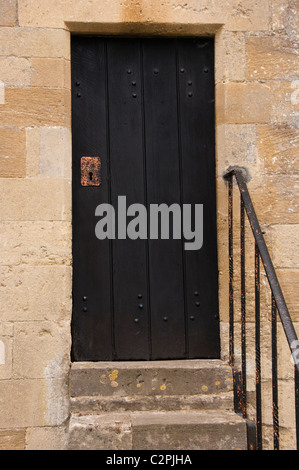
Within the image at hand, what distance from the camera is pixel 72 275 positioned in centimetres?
299

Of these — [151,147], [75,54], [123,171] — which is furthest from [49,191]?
[75,54]

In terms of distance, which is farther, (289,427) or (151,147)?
(151,147)

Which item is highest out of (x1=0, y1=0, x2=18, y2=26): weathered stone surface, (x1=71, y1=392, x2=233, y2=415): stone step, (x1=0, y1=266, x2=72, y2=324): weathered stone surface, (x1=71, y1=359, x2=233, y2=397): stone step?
(x1=0, y1=0, x2=18, y2=26): weathered stone surface

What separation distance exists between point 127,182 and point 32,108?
69 centimetres

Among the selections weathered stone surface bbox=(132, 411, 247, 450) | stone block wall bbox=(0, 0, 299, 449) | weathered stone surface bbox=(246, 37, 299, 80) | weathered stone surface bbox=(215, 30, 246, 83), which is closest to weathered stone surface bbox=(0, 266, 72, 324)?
stone block wall bbox=(0, 0, 299, 449)

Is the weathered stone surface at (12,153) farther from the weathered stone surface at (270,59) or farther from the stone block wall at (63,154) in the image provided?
the weathered stone surface at (270,59)

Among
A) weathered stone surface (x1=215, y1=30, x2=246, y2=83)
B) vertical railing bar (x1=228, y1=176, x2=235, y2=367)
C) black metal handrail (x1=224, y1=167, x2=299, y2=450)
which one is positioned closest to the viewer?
black metal handrail (x1=224, y1=167, x2=299, y2=450)

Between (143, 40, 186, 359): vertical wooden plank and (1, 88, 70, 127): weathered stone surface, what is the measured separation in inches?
21.5

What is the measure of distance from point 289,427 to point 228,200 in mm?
1317

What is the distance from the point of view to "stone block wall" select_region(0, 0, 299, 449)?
9.14ft

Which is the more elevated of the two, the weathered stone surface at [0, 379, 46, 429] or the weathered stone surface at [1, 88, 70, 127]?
the weathered stone surface at [1, 88, 70, 127]

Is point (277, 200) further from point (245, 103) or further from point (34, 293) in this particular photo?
point (34, 293)

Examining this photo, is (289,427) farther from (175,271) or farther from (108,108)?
(108,108)

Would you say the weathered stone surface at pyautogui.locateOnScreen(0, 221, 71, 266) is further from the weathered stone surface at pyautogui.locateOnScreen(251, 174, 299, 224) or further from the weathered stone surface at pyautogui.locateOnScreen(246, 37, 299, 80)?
the weathered stone surface at pyautogui.locateOnScreen(246, 37, 299, 80)
